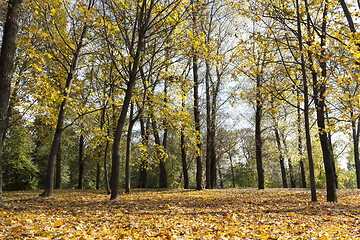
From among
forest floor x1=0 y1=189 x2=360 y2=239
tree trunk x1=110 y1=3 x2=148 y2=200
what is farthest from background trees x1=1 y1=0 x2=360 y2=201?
forest floor x1=0 y1=189 x2=360 y2=239

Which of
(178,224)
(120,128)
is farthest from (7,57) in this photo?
(178,224)

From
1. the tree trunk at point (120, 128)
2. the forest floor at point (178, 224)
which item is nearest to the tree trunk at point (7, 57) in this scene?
the forest floor at point (178, 224)

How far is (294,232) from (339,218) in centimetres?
208

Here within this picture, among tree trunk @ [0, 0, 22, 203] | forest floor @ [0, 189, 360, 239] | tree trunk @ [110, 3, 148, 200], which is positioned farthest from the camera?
tree trunk @ [110, 3, 148, 200]

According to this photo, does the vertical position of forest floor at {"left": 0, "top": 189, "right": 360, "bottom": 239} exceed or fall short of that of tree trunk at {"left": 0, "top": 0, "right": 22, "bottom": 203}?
it falls short

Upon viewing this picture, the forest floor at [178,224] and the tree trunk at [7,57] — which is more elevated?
the tree trunk at [7,57]

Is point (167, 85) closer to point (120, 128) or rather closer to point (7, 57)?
point (120, 128)

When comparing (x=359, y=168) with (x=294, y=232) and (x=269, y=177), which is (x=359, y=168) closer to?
(x=269, y=177)

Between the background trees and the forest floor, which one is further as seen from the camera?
the background trees

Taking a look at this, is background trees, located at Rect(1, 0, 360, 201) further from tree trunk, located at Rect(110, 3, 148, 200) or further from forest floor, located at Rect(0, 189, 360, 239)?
forest floor, located at Rect(0, 189, 360, 239)

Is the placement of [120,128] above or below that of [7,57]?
below

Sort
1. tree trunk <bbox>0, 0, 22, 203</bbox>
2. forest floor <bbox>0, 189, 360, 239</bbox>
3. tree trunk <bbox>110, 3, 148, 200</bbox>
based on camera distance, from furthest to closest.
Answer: tree trunk <bbox>110, 3, 148, 200</bbox> < tree trunk <bbox>0, 0, 22, 203</bbox> < forest floor <bbox>0, 189, 360, 239</bbox>

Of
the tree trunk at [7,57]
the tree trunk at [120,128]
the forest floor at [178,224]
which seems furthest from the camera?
the tree trunk at [120,128]

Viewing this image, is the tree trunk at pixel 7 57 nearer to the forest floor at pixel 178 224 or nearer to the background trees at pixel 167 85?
the background trees at pixel 167 85
